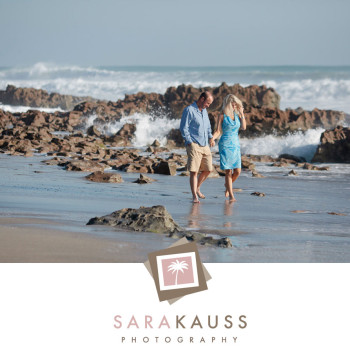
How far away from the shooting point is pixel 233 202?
29.6 ft

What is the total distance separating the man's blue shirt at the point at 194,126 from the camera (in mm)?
9039

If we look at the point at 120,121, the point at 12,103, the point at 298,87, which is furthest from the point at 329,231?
the point at 298,87

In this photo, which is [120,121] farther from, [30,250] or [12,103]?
[30,250]

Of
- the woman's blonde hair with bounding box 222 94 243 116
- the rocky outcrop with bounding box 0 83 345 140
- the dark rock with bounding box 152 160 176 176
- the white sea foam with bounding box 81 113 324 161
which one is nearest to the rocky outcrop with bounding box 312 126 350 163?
the white sea foam with bounding box 81 113 324 161

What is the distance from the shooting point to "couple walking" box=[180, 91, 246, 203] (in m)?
9.05

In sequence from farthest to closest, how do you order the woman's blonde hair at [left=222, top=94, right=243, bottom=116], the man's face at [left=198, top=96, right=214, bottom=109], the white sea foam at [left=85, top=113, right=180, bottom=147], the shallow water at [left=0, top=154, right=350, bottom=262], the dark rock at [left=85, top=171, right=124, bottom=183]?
the white sea foam at [left=85, top=113, right=180, bottom=147] < the dark rock at [left=85, top=171, right=124, bottom=183] < the woman's blonde hair at [left=222, top=94, right=243, bottom=116] < the man's face at [left=198, top=96, right=214, bottom=109] < the shallow water at [left=0, top=154, right=350, bottom=262]

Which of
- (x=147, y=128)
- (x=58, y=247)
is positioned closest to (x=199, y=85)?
(x=147, y=128)

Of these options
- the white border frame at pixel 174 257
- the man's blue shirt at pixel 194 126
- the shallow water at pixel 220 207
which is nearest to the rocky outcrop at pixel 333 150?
the shallow water at pixel 220 207

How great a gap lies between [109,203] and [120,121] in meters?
19.2

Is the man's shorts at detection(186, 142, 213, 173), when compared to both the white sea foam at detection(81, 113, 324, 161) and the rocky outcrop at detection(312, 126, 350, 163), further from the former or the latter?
the white sea foam at detection(81, 113, 324, 161)

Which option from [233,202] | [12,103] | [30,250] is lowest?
[12,103]

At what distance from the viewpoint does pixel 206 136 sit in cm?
933

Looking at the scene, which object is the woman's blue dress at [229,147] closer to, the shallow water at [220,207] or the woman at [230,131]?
the woman at [230,131]

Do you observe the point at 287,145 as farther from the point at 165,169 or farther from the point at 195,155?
the point at 195,155
